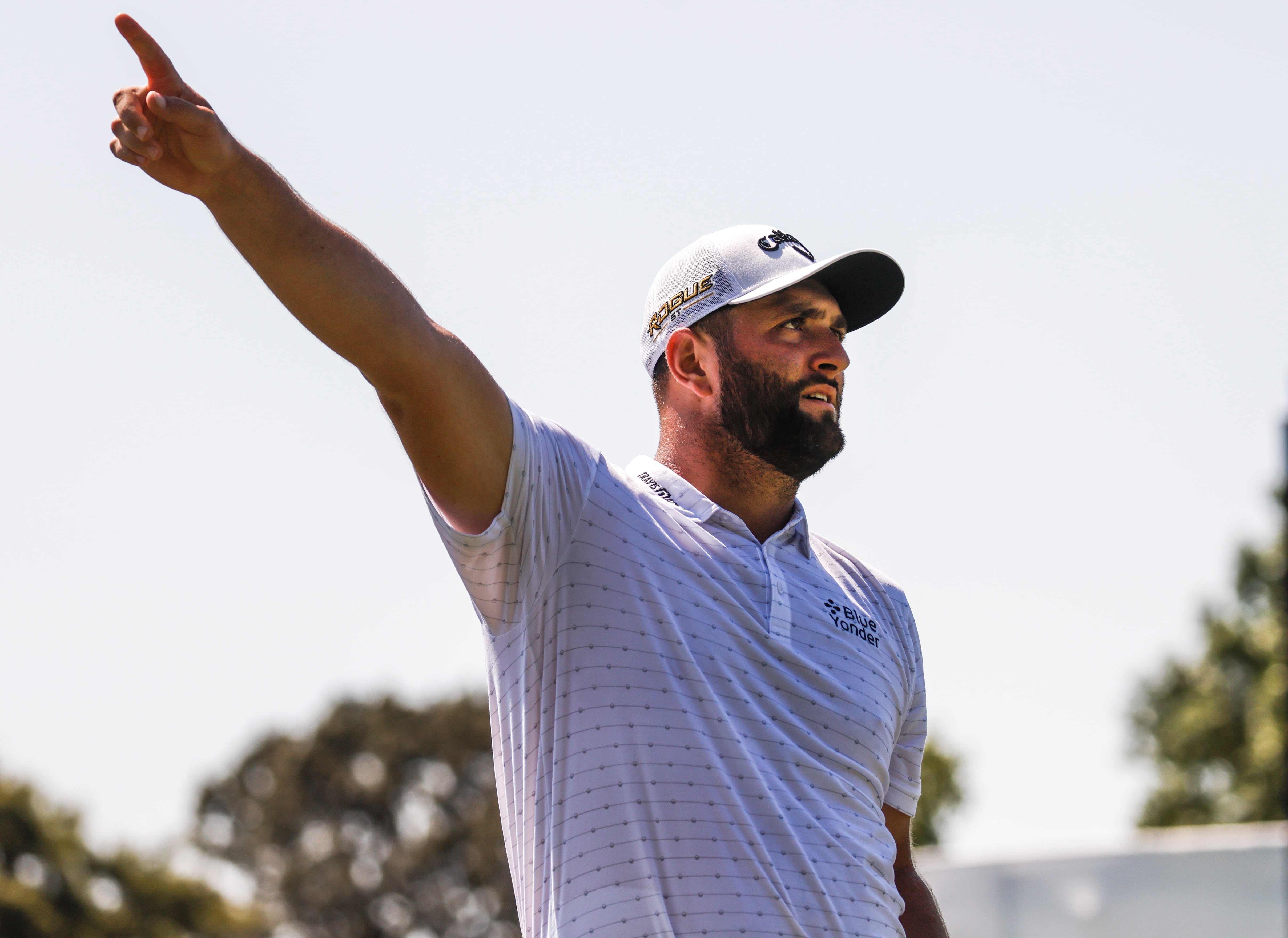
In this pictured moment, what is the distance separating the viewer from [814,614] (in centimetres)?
324

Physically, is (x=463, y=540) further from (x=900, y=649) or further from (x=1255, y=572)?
(x=1255, y=572)

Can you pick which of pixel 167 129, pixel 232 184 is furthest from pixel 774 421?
pixel 167 129

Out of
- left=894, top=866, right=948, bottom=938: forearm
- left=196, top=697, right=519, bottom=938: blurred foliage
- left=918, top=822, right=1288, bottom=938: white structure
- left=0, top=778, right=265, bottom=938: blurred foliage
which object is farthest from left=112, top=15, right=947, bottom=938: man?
left=196, top=697, right=519, bottom=938: blurred foliage

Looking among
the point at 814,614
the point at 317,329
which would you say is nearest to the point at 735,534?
the point at 814,614

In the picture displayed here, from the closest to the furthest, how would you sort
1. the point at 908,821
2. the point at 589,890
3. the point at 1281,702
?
the point at 589,890 < the point at 908,821 < the point at 1281,702

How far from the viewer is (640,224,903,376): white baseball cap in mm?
3553

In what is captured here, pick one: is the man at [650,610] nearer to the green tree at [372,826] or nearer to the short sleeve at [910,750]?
the short sleeve at [910,750]

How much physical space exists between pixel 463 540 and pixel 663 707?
1.65ft

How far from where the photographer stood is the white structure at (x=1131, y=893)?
41.0 feet

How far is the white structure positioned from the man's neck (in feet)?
31.8

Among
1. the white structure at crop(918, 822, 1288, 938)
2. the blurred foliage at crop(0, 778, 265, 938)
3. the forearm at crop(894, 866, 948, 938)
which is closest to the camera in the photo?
the forearm at crop(894, 866, 948, 938)

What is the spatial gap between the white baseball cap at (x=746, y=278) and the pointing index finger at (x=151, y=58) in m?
1.48

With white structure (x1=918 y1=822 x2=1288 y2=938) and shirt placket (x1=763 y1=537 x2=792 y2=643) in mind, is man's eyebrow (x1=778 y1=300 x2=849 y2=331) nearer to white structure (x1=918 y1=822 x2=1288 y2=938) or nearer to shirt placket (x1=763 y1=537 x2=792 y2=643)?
shirt placket (x1=763 y1=537 x2=792 y2=643)

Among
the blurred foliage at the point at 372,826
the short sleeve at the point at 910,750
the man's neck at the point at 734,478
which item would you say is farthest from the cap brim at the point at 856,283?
the blurred foliage at the point at 372,826
